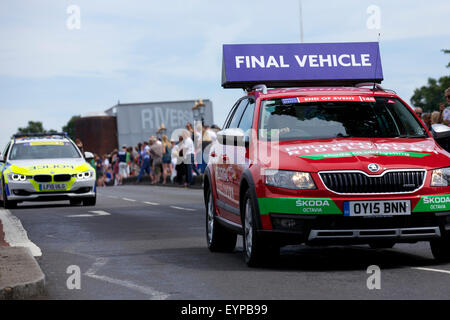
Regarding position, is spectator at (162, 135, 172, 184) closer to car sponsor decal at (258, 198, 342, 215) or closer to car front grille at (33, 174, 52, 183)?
car front grille at (33, 174, 52, 183)

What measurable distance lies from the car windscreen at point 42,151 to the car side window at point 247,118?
1264cm

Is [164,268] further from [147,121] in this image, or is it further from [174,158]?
[147,121]

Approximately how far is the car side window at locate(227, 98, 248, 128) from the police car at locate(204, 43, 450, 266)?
0.06m

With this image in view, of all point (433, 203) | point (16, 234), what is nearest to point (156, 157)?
point (16, 234)

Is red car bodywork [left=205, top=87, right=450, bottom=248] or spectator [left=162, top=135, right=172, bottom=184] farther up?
red car bodywork [left=205, top=87, right=450, bottom=248]

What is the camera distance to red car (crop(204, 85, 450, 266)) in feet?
29.4

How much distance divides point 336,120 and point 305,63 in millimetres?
4625

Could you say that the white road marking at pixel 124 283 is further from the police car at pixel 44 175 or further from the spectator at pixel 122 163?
the spectator at pixel 122 163

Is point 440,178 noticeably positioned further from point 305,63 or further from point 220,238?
point 305,63

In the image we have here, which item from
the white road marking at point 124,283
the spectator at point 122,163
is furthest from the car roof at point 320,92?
the spectator at point 122,163

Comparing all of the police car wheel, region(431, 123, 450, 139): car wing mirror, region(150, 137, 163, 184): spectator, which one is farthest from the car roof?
region(150, 137, 163, 184): spectator

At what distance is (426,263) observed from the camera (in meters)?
9.73

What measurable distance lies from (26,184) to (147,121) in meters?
61.6
